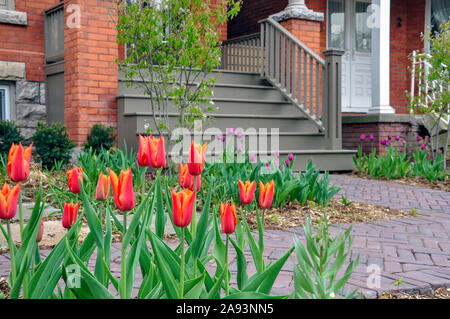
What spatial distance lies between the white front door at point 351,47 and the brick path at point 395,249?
6256 mm

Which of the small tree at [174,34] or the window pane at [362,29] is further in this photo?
the window pane at [362,29]

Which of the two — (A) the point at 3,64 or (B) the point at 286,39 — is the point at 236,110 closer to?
(B) the point at 286,39

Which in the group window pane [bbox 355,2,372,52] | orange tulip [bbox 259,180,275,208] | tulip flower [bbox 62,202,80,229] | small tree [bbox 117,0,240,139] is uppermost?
window pane [bbox 355,2,372,52]

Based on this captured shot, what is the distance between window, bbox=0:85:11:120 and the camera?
7.27 metres

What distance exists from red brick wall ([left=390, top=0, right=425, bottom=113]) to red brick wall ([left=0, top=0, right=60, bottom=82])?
7631 mm

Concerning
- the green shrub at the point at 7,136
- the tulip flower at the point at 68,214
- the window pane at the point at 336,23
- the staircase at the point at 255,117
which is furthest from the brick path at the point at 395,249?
the window pane at the point at 336,23

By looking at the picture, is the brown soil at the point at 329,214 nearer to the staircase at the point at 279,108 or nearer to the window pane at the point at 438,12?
the staircase at the point at 279,108

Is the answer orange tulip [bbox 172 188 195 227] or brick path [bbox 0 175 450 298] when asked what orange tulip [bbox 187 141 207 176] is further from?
brick path [bbox 0 175 450 298]

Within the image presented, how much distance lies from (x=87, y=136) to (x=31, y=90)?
1.52 meters

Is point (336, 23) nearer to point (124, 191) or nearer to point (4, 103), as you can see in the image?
point (4, 103)

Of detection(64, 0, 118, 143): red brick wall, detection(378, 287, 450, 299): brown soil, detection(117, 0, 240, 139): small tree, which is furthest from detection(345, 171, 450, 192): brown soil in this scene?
detection(378, 287, 450, 299): brown soil

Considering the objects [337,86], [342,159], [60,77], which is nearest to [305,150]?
[342,159]

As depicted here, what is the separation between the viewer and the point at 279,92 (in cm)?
852

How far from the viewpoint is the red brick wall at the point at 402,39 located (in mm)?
11773
